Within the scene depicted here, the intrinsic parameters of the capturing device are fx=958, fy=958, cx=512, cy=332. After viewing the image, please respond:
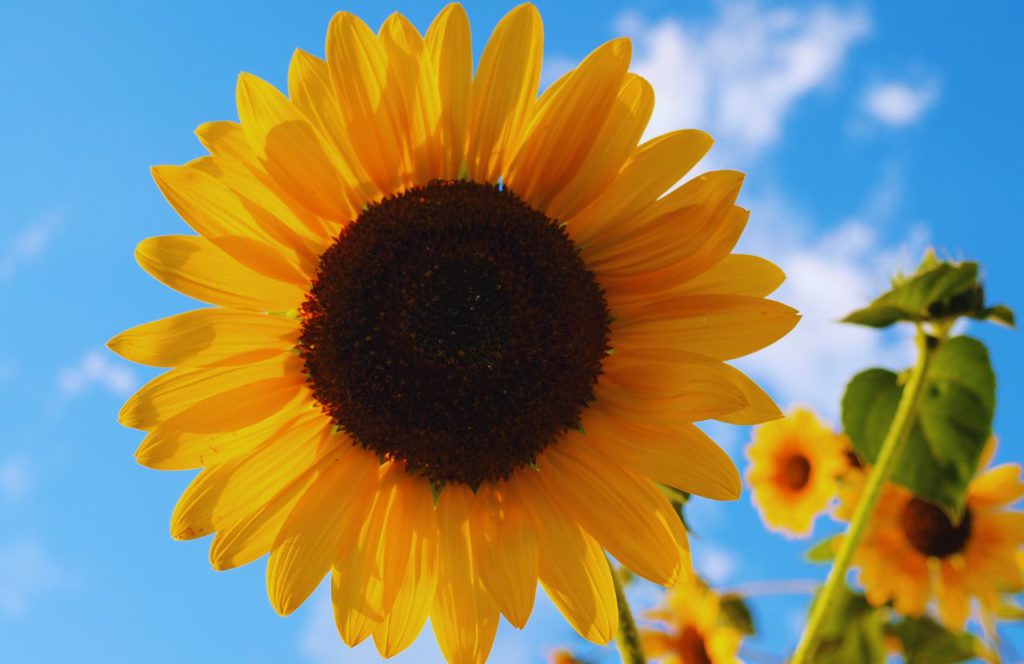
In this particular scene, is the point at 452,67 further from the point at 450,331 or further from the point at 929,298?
the point at 929,298

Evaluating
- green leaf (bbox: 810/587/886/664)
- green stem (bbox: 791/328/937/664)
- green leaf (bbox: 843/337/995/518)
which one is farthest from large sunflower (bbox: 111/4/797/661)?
green leaf (bbox: 810/587/886/664)

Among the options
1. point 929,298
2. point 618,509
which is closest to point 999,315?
point 929,298

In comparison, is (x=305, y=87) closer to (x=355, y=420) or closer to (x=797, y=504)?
(x=355, y=420)

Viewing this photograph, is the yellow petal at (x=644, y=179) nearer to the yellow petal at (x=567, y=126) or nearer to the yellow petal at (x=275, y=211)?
the yellow petal at (x=567, y=126)

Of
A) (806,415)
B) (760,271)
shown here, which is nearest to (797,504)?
(806,415)

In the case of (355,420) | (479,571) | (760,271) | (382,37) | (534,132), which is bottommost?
(479,571)
